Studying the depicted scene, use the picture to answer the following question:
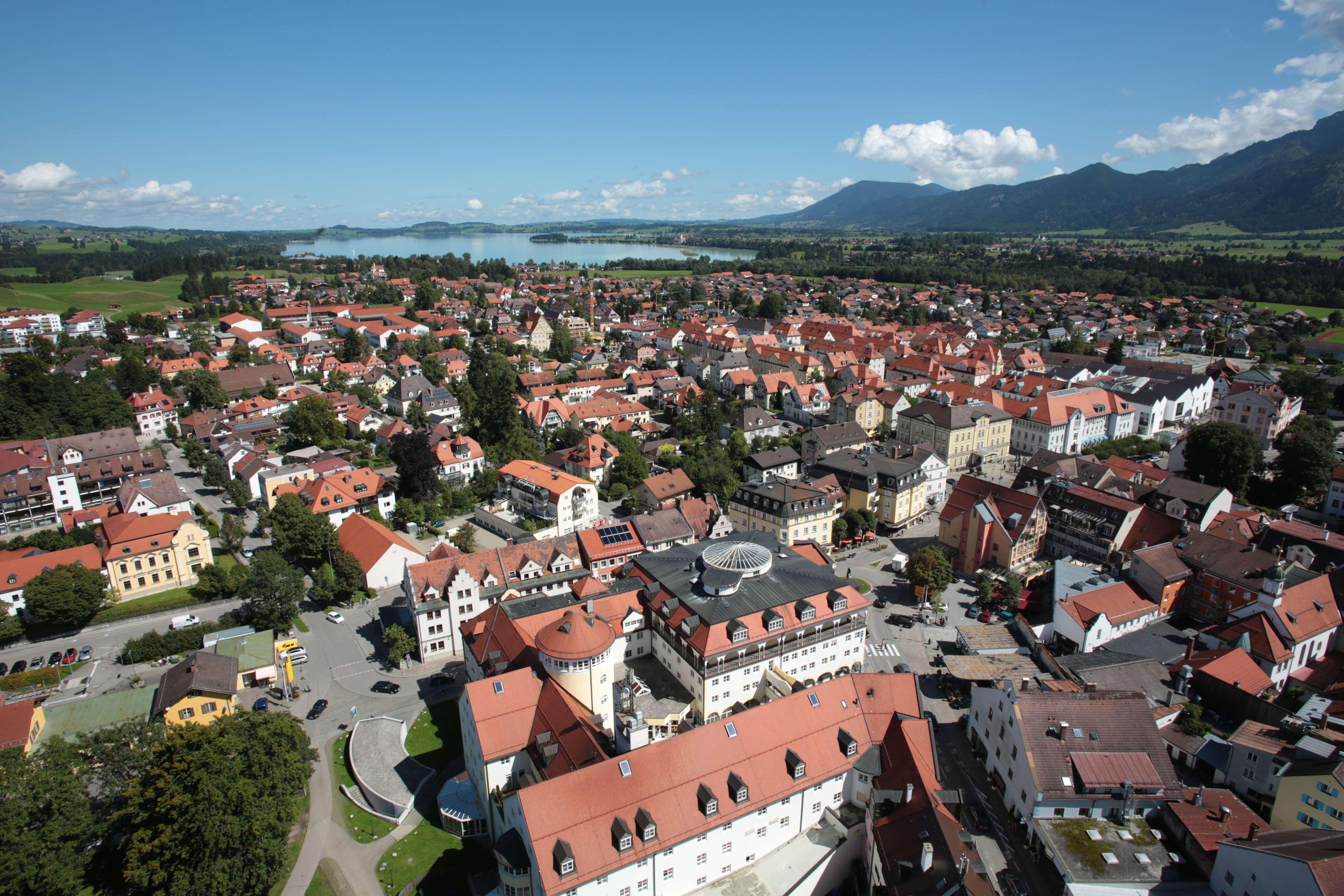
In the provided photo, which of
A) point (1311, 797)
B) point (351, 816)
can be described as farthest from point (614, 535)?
point (1311, 797)

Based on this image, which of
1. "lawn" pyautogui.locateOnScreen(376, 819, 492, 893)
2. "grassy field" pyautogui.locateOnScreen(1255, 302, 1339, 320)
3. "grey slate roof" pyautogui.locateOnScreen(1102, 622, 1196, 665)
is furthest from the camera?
"grassy field" pyautogui.locateOnScreen(1255, 302, 1339, 320)

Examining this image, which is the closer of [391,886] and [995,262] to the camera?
[391,886]

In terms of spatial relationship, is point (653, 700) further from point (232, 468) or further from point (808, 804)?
point (232, 468)

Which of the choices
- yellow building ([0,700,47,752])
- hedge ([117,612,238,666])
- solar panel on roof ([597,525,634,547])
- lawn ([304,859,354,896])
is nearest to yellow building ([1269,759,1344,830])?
solar panel on roof ([597,525,634,547])

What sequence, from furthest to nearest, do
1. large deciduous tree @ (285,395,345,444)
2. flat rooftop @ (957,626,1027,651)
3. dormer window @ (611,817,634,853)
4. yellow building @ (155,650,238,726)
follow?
large deciduous tree @ (285,395,345,444) < flat rooftop @ (957,626,1027,651) < yellow building @ (155,650,238,726) < dormer window @ (611,817,634,853)

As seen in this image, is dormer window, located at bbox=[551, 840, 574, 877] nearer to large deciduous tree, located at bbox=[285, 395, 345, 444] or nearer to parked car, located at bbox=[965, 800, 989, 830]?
parked car, located at bbox=[965, 800, 989, 830]

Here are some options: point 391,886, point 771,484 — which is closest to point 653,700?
point 391,886
